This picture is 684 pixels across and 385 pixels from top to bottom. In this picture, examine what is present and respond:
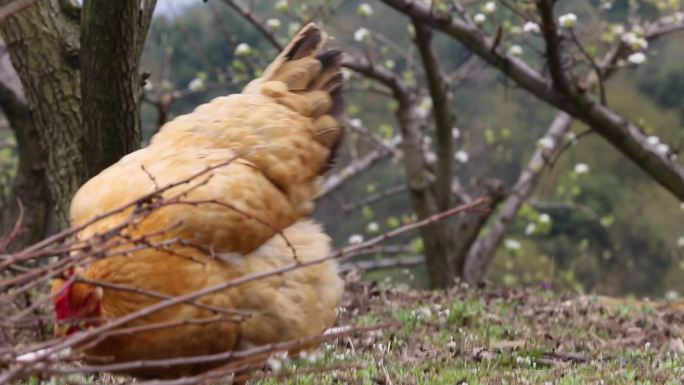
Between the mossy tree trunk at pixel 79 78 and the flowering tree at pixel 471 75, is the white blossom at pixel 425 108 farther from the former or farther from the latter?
the mossy tree trunk at pixel 79 78

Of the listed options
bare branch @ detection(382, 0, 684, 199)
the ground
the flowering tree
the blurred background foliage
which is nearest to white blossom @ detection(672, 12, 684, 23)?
the flowering tree

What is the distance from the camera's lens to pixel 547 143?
11.6 m

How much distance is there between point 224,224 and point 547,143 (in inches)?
317

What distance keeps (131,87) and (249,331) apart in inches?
81.8

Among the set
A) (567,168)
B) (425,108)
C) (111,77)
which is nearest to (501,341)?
(111,77)

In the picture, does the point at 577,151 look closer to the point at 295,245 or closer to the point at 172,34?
the point at 172,34

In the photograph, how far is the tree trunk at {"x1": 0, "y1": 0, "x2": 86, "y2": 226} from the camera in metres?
5.93

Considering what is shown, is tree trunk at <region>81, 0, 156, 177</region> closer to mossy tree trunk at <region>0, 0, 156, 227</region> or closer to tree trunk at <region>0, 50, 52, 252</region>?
mossy tree trunk at <region>0, 0, 156, 227</region>

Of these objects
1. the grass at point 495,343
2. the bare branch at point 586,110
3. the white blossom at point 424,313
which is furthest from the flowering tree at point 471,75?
the white blossom at point 424,313

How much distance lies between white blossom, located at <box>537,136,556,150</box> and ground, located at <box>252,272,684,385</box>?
11.5ft

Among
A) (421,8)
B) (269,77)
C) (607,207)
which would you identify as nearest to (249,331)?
(269,77)

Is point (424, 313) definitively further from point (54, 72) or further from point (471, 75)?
point (471, 75)

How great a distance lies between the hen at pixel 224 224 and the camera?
3748mm

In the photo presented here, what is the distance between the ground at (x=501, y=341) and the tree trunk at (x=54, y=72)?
6.35 ft
